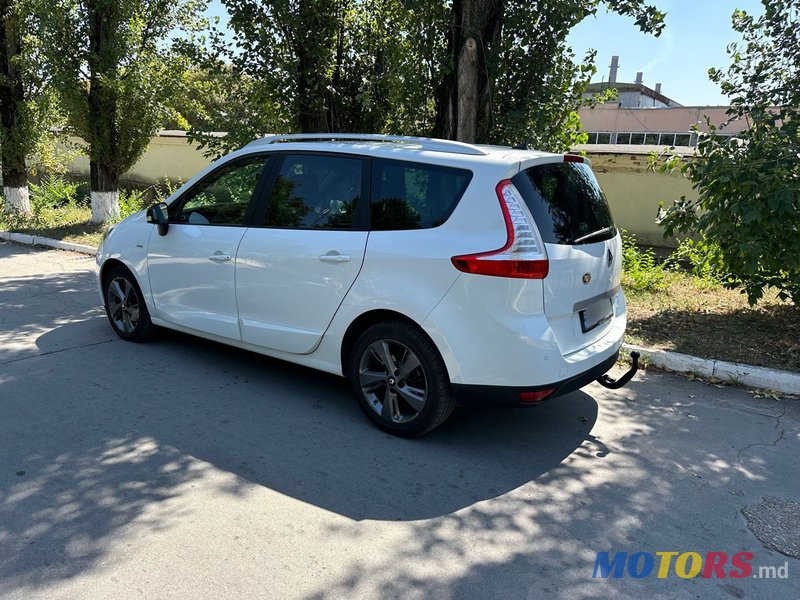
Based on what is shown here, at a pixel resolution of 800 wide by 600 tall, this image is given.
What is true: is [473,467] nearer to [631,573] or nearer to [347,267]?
[631,573]

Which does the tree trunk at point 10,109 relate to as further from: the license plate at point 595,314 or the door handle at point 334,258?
the license plate at point 595,314

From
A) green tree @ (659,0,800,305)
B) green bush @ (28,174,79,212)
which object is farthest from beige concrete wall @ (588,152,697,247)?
green bush @ (28,174,79,212)

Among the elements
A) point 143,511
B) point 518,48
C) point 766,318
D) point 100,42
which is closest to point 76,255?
point 100,42

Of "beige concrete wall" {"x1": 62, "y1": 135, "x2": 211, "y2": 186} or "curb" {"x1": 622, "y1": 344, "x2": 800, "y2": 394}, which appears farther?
"beige concrete wall" {"x1": 62, "y1": 135, "x2": 211, "y2": 186}

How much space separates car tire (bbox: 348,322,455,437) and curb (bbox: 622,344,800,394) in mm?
2632

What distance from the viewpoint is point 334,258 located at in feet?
13.5

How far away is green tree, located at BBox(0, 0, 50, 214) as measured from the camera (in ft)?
40.3

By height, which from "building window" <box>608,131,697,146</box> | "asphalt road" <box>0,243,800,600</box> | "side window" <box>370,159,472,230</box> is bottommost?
"asphalt road" <box>0,243,800,600</box>

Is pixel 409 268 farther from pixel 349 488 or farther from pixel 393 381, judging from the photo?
pixel 349 488

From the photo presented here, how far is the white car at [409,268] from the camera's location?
356 cm

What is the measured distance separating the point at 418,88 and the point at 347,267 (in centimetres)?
427

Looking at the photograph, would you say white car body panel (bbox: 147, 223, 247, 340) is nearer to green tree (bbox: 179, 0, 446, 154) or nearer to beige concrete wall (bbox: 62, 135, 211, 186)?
green tree (bbox: 179, 0, 446, 154)

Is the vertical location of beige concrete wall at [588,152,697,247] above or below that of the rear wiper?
above

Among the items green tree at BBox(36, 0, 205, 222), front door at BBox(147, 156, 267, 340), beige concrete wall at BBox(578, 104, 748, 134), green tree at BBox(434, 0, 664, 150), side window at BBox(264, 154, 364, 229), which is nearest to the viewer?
side window at BBox(264, 154, 364, 229)
